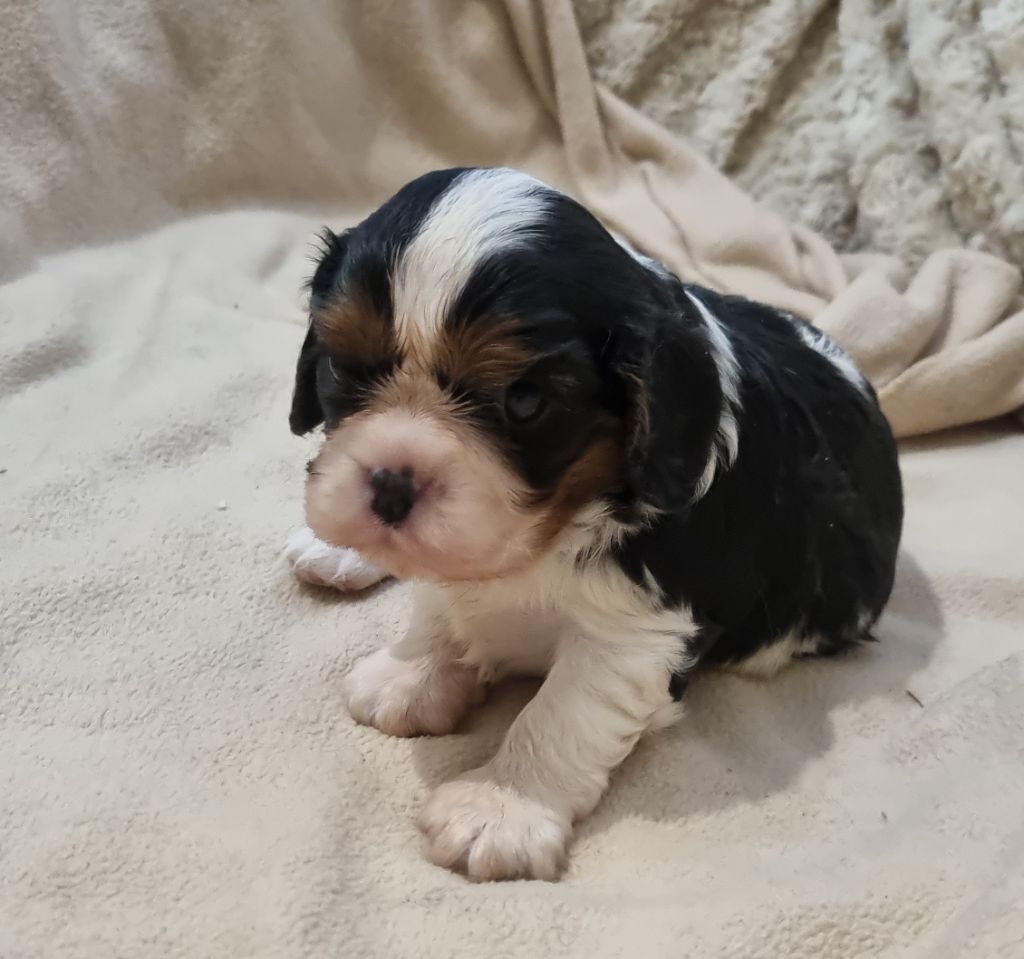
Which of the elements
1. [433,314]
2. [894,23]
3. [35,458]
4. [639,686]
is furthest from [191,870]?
[894,23]

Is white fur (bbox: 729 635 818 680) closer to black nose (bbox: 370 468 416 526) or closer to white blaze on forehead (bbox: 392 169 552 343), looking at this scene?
black nose (bbox: 370 468 416 526)

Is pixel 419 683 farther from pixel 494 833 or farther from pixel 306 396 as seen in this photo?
pixel 306 396

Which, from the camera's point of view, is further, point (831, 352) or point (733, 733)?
point (831, 352)

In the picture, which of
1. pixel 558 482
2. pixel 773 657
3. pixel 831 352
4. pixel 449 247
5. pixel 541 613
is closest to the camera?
pixel 449 247

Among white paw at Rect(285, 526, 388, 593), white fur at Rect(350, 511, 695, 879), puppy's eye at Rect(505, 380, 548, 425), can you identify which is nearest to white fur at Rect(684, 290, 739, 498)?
white fur at Rect(350, 511, 695, 879)

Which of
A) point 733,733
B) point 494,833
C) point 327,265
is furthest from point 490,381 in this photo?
point 733,733

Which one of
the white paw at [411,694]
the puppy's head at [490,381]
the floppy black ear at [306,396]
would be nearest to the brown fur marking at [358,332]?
the puppy's head at [490,381]
